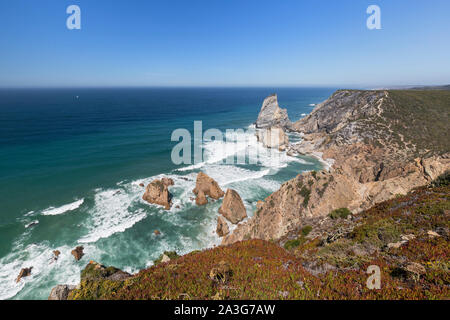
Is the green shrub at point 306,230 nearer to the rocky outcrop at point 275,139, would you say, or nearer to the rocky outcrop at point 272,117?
the rocky outcrop at point 275,139

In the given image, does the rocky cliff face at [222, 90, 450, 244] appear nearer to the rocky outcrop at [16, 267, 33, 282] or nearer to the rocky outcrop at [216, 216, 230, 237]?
the rocky outcrop at [216, 216, 230, 237]

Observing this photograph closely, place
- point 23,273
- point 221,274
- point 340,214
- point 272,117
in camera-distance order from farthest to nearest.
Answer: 1. point 272,117
2. point 23,273
3. point 340,214
4. point 221,274

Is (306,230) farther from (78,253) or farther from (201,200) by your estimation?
(78,253)

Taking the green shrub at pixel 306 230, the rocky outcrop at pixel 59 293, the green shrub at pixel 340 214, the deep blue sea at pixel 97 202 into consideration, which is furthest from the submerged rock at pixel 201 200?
the rocky outcrop at pixel 59 293

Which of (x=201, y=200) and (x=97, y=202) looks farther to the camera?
(x=201, y=200)

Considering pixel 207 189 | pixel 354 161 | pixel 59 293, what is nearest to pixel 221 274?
pixel 59 293
